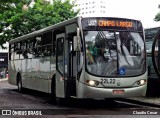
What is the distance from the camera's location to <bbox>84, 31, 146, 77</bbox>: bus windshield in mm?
13094

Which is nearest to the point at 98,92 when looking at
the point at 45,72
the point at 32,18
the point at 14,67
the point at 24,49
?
the point at 45,72

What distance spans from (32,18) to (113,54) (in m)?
24.4

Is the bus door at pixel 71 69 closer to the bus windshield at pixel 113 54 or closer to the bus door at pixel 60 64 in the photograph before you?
the bus door at pixel 60 64

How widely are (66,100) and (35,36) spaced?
142 inches

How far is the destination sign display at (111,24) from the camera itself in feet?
44.1

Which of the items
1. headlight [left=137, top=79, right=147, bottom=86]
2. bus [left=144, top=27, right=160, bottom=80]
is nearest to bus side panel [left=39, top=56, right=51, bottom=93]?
headlight [left=137, top=79, right=147, bottom=86]

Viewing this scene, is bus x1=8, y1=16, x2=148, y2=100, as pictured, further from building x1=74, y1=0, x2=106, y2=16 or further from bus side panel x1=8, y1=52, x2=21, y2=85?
building x1=74, y1=0, x2=106, y2=16

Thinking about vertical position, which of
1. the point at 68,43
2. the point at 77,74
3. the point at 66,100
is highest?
the point at 68,43

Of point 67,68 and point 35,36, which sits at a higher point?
point 35,36

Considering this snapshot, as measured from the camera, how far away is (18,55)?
21.7 meters

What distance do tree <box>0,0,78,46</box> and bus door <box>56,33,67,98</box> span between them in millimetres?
21304

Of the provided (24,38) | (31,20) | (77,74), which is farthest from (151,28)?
(31,20)

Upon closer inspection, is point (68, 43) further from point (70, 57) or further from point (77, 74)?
point (77, 74)

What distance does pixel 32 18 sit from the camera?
3681cm
